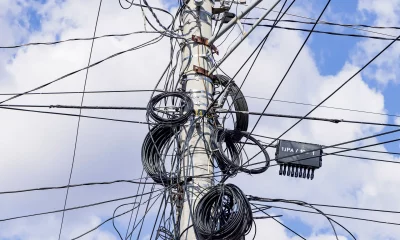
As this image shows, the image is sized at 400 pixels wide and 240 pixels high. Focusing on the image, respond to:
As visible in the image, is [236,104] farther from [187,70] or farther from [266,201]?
[266,201]

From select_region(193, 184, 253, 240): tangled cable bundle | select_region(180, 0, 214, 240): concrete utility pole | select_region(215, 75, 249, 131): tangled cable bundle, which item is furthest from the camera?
select_region(215, 75, 249, 131): tangled cable bundle

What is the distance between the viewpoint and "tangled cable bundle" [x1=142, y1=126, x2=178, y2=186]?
10.4 metres

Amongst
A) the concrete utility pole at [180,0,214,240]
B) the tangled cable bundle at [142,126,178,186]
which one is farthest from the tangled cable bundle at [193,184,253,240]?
the tangled cable bundle at [142,126,178,186]

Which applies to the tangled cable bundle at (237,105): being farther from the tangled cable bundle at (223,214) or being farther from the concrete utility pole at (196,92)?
the tangled cable bundle at (223,214)

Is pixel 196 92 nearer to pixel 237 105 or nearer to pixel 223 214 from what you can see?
pixel 237 105

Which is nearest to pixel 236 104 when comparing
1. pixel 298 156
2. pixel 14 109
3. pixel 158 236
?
pixel 298 156

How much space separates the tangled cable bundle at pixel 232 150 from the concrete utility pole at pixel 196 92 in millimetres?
148

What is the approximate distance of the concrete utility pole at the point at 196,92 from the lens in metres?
9.62

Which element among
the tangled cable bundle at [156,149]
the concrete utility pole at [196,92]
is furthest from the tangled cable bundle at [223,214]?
the tangled cable bundle at [156,149]

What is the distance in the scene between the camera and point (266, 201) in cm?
980

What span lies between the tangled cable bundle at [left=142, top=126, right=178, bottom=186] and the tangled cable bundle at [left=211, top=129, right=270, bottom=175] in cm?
65

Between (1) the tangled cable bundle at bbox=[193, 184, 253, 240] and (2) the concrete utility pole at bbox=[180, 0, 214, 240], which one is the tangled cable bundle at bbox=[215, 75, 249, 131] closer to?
(2) the concrete utility pole at bbox=[180, 0, 214, 240]

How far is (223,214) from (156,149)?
1.44m

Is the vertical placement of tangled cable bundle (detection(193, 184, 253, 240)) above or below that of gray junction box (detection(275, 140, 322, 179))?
below
